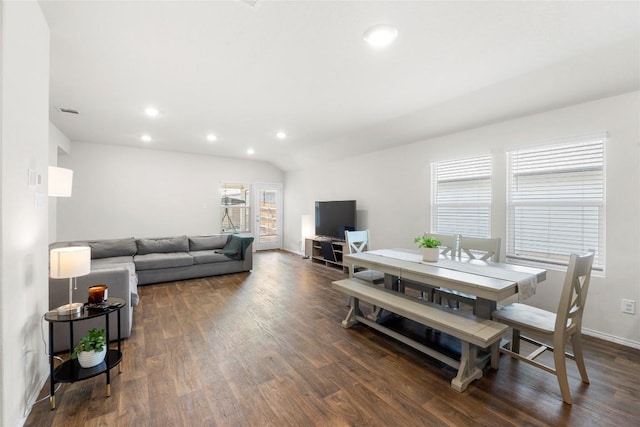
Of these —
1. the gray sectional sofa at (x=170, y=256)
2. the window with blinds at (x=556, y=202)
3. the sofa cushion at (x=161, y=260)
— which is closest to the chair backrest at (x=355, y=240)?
the window with blinds at (x=556, y=202)

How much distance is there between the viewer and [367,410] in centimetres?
181

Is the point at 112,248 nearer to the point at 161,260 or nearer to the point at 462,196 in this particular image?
the point at 161,260

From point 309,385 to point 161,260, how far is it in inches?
148

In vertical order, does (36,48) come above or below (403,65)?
below

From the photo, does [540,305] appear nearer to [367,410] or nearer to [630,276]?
[630,276]

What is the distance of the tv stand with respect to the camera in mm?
5825

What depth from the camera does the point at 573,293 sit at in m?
1.94

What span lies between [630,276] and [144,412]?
4276mm

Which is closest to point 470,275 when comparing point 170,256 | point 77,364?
point 77,364

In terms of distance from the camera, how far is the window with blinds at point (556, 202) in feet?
9.45

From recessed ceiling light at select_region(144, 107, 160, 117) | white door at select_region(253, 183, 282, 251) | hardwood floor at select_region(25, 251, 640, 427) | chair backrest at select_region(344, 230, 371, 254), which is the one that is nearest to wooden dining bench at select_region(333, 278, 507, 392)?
hardwood floor at select_region(25, 251, 640, 427)

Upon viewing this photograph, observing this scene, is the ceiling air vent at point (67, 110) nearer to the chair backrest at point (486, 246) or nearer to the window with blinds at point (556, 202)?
the chair backrest at point (486, 246)

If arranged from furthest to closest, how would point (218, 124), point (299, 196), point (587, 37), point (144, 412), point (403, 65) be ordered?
point (299, 196), point (218, 124), point (403, 65), point (587, 37), point (144, 412)

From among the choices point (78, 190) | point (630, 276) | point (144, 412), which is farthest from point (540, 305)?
point (78, 190)
